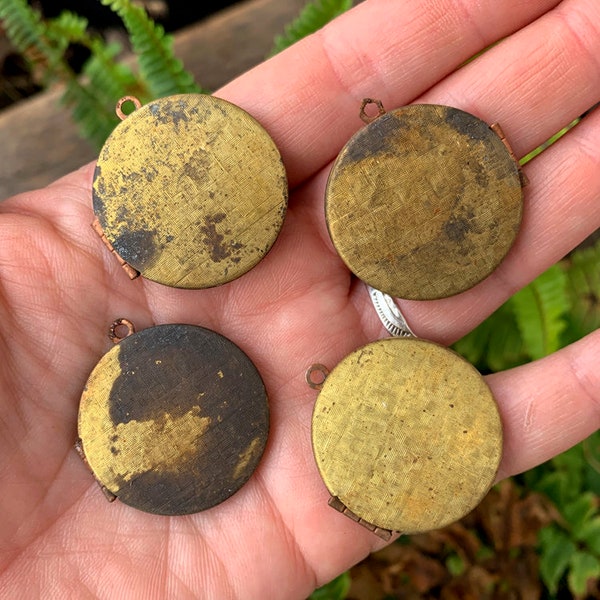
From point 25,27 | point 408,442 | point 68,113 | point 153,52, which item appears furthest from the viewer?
point 68,113

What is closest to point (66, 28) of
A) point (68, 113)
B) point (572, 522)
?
point (68, 113)

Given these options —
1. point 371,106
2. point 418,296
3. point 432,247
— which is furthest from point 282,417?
point 371,106

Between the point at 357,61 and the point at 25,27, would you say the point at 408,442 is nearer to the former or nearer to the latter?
the point at 357,61

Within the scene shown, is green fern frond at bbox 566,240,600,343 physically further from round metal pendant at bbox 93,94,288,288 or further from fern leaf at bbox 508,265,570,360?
round metal pendant at bbox 93,94,288,288

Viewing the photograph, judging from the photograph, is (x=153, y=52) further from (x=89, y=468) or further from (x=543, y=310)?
(x=543, y=310)

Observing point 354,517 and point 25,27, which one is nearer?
point 354,517

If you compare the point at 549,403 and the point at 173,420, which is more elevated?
the point at 173,420

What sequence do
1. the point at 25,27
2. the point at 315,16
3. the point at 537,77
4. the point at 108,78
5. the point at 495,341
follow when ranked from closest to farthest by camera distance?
the point at 537,77 → the point at 25,27 → the point at 315,16 → the point at 108,78 → the point at 495,341

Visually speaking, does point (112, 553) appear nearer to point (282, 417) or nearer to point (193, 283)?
point (282, 417)

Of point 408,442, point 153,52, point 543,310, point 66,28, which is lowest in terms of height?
point 543,310
